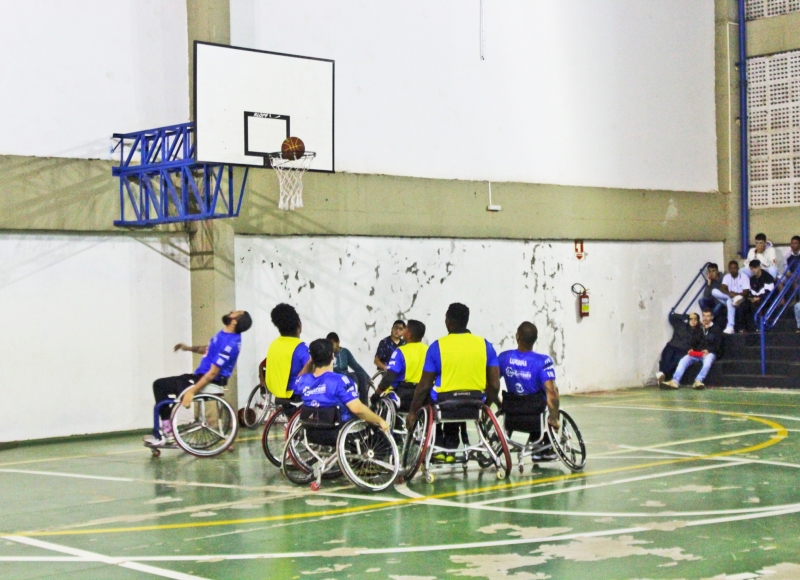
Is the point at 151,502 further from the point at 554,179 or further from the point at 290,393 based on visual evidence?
the point at 554,179

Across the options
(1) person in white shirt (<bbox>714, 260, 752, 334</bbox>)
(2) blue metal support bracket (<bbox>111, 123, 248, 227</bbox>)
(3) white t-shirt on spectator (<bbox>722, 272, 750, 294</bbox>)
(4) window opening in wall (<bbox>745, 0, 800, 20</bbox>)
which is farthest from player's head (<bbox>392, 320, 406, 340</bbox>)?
(4) window opening in wall (<bbox>745, 0, 800, 20</bbox>)

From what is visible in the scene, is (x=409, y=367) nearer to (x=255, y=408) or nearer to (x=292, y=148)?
(x=292, y=148)

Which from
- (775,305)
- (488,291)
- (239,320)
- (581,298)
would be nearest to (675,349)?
(775,305)

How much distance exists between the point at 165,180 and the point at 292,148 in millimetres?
1813

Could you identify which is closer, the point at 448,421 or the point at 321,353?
the point at 321,353

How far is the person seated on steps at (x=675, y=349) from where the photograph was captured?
2200 centimetres

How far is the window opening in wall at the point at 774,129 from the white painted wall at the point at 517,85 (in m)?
0.86

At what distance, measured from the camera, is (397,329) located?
56.0 feet

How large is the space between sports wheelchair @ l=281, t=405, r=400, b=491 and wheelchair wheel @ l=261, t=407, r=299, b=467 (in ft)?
3.12

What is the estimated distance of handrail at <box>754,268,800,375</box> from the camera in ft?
68.9

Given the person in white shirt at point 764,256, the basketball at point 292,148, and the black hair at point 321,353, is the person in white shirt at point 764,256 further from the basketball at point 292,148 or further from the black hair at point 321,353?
the black hair at point 321,353

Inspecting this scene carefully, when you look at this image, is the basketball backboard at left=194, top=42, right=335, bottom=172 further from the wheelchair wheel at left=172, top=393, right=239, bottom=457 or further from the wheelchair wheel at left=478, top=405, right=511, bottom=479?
the wheelchair wheel at left=478, top=405, right=511, bottom=479

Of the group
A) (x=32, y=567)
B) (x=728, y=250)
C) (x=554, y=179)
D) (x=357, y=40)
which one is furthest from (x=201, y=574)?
(x=728, y=250)

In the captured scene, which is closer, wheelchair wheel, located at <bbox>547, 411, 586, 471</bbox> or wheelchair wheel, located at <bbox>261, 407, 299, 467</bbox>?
wheelchair wheel, located at <bbox>547, 411, 586, 471</bbox>
